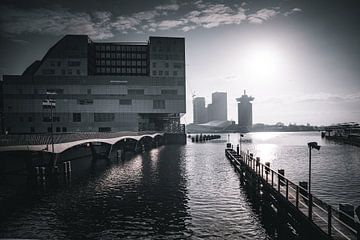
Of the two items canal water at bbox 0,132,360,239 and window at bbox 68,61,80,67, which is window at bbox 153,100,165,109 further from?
canal water at bbox 0,132,360,239

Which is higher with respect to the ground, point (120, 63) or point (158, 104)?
point (120, 63)

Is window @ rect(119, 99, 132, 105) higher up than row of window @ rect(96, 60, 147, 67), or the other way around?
row of window @ rect(96, 60, 147, 67)

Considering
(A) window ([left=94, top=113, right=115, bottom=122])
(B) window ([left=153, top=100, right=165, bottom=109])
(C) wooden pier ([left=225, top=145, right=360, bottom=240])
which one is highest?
(B) window ([left=153, top=100, right=165, bottom=109])

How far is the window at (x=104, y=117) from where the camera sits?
98188 millimetres

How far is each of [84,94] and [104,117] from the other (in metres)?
12.0

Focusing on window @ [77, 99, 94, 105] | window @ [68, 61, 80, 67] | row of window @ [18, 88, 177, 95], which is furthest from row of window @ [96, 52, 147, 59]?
window @ [77, 99, 94, 105]

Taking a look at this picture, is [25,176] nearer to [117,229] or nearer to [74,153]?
[74,153]

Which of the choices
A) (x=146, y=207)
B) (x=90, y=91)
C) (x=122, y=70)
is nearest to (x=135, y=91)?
(x=90, y=91)

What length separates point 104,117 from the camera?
324ft

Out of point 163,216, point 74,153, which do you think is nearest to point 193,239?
point 163,216

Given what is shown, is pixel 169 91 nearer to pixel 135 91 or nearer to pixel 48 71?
pixel 135 91

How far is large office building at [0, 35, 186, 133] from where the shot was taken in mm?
94688

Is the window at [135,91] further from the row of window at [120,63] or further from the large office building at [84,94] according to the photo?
the row of window at [120,63]

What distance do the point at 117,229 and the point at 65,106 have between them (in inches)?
3530
